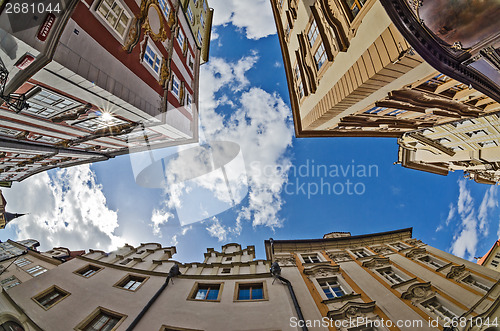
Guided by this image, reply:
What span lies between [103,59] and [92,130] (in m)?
8.61

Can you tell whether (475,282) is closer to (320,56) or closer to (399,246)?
(399,246)

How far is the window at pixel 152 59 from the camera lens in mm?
14500

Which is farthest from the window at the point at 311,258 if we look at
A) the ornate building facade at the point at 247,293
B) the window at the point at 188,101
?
the window at the point at 188,101

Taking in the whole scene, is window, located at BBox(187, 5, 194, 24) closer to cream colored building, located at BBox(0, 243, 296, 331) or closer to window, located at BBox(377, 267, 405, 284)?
cream colored building, located at BBox(0, 243, 296, 331)

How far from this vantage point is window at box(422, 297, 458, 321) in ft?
38.4

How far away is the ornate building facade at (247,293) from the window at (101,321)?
5 cm

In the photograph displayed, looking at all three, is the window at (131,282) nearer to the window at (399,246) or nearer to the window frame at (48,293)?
the window frame at (48,293)

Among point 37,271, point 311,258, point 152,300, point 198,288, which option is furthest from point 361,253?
point 37,271

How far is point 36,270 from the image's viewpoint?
48.8 feet

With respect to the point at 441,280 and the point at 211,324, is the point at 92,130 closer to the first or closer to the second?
the point at 211,324

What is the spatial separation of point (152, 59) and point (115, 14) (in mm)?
4146

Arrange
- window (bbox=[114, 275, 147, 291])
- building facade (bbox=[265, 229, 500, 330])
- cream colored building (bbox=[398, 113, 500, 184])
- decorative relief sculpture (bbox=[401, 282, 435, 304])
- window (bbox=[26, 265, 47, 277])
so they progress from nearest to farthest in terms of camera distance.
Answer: building facade (bbox=[265, 229, 500, 330]), decorative relief sculpture (bbox=[401, 282, 435, 304]), window (bbox=[114, 275, 147, 291]), window (bbox=[26, 265, 47, 277]), cream colored building (bbox=[398, 113, 500, 184])

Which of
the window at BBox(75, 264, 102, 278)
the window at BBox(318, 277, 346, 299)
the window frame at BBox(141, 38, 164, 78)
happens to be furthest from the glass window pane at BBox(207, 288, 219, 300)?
the window frame at BBox(141, 38, 164, 78)

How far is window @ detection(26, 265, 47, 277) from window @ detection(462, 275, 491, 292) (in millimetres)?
32407
